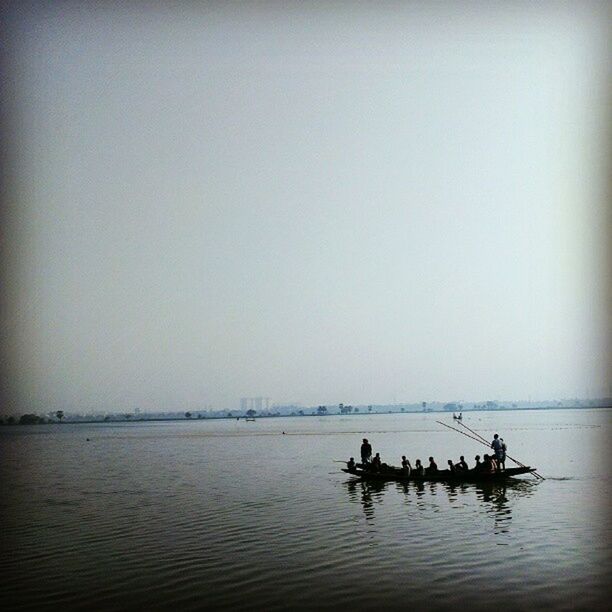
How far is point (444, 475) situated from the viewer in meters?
36.3

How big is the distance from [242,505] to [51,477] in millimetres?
23655

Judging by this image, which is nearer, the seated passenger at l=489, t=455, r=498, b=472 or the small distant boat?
the small distant boat

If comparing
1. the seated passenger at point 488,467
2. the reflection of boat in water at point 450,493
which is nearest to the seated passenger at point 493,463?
the seated passenger at point 488,467

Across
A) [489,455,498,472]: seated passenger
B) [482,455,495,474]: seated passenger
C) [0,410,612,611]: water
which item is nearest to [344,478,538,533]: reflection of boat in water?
[0,410,612,611]: water

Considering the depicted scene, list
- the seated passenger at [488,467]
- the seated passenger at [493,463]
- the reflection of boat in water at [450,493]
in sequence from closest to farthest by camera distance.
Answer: the reflection of boat in water at [450,493], the seated passenger at [488,467], the seated passenger at [493,463]

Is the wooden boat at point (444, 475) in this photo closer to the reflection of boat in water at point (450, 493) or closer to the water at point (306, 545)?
the reflection of boat in water at point (450, 493)

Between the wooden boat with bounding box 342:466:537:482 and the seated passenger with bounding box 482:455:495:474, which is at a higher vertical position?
the seated passenger with bounding box 482:455:495:474

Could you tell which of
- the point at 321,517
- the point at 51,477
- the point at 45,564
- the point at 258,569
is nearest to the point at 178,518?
the point at 321,517

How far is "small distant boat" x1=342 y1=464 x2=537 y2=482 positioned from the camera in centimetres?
3528

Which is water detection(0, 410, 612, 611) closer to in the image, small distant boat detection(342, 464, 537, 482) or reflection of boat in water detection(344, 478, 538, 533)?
reflection of boat in water detection(344, 478, 538, 533)

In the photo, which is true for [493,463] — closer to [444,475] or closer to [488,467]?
[488,467]

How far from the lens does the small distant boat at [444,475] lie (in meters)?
35.3

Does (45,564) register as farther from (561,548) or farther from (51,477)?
(51,477)

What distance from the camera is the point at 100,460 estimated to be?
64.5m
